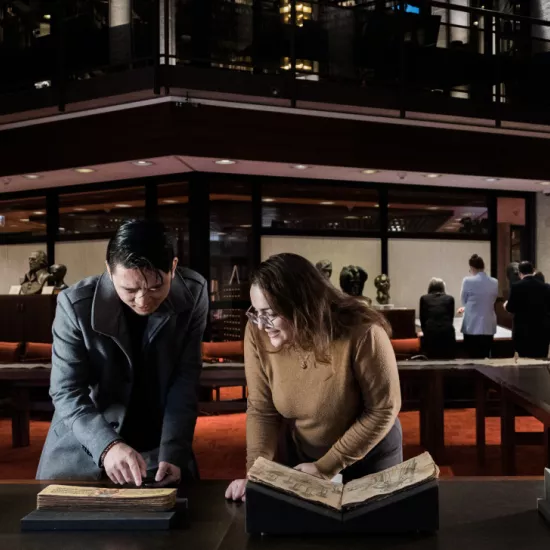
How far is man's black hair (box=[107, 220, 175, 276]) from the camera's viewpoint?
1861 mm

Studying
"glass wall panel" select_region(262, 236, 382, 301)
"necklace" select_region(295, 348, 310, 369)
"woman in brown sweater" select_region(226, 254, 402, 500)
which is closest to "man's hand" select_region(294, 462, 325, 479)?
"woman in brown sweater" select_region(226, 254, 402, 500)

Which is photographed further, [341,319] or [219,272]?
[219,272]

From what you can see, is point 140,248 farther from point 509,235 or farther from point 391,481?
point 509,235

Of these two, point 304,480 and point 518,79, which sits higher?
point 518,79

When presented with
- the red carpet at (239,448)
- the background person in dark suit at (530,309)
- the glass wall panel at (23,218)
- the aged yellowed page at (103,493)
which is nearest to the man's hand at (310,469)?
the aged yellowed page at (103,493)

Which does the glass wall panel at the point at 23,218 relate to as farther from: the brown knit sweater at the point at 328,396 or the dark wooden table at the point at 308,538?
the dark wooden table at the point at 308,538

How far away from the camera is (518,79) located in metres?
8.61

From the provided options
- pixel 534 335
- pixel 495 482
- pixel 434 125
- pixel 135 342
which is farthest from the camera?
pixel 434 125

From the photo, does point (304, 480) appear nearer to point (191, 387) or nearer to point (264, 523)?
point (264, 523)

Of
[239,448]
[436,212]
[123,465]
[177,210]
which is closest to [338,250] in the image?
[436,212]

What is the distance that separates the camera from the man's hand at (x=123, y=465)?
185 centimetres

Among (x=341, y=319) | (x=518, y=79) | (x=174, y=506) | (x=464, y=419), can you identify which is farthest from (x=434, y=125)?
(x=174, y=506)

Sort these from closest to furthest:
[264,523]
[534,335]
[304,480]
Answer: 1. [264,523]
2. [304,480]
3. [534,335]

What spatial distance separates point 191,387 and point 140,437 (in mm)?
240
